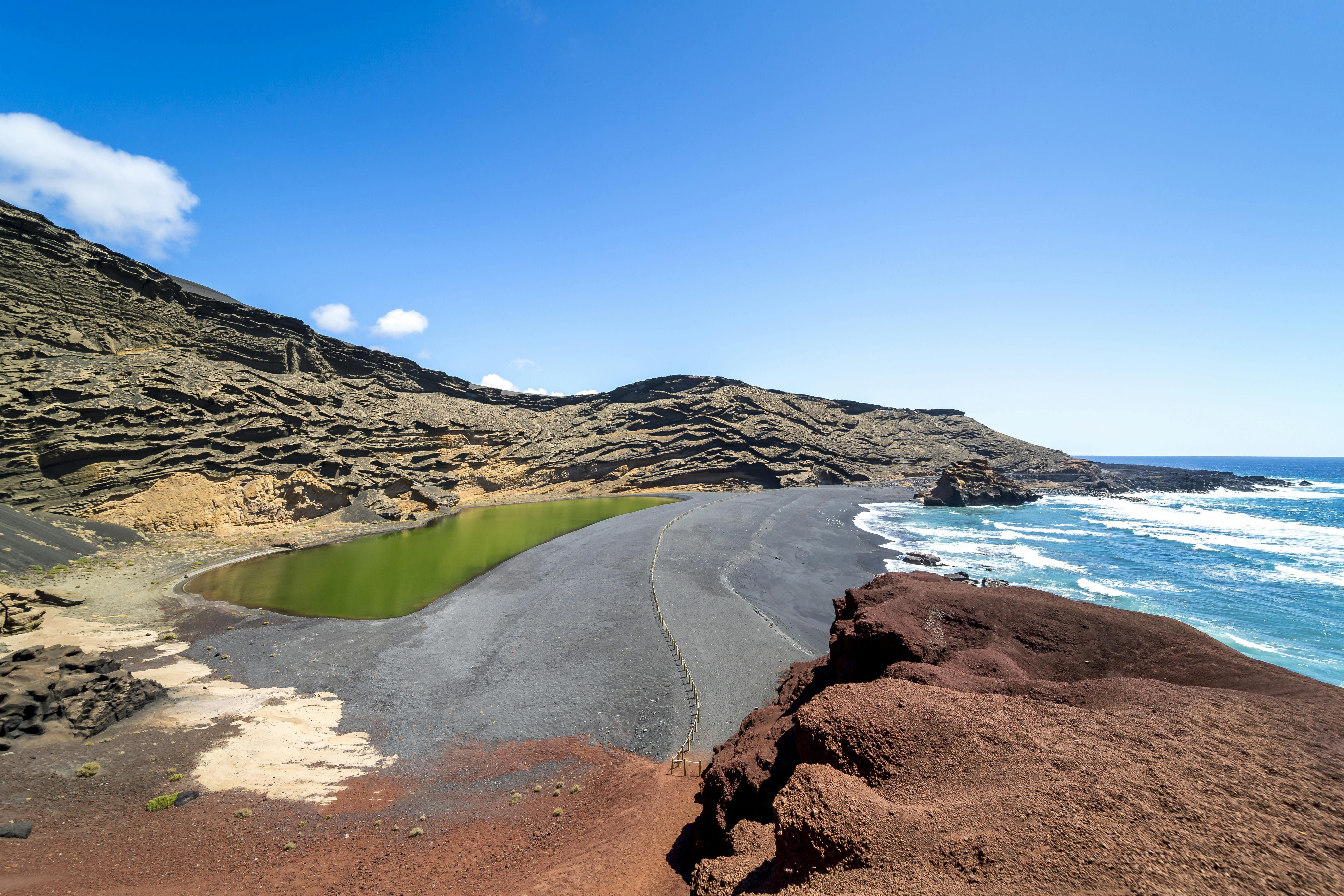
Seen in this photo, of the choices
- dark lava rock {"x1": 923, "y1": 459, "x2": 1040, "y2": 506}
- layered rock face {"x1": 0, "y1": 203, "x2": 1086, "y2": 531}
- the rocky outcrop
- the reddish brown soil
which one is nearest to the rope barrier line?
the reddish brown soil

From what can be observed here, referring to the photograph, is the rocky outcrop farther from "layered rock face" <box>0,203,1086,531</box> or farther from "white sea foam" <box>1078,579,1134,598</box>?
"white sea foam" <box>1078,579,1134,598</box>

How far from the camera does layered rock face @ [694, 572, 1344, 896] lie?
3.18 m

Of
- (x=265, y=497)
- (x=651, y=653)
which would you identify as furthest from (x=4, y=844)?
(x=265, y=497)

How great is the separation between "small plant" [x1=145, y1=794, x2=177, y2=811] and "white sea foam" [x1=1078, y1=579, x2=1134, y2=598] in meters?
34.4

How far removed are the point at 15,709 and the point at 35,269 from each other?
41866mm

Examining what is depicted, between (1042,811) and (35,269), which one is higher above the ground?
(35,269)

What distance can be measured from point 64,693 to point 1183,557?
174 ft

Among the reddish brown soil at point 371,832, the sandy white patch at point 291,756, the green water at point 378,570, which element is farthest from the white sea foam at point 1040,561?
the sandy white patch at point 291,756

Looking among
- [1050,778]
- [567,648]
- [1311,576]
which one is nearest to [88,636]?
[567,648]

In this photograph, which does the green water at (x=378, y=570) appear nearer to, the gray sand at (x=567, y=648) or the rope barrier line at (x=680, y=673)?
the gray sand at (x=567, y=648)

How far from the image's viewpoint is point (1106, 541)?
36312mm

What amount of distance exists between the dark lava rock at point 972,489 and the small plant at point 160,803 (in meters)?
62.7

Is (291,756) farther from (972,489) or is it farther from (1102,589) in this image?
(972,489)

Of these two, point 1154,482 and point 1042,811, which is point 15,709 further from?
point 1154,482
